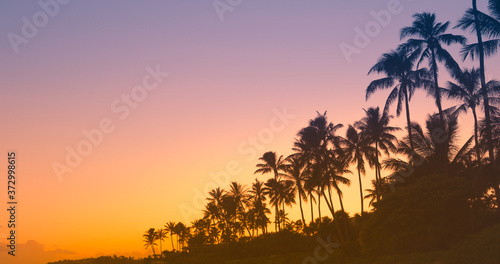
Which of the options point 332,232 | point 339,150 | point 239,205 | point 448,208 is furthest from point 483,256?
point 239,205

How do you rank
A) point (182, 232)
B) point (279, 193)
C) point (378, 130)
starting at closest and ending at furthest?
1. point (378, 130)
2. point (279, 193)
3. point (182, 232)

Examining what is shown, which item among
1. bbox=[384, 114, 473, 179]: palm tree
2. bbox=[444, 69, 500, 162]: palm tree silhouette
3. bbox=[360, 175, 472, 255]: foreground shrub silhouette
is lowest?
bbox=[360, 175, 472, 255]: foreground shrub silhouette

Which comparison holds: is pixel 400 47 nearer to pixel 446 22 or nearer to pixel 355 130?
pixel 446 22

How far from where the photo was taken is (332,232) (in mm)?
69438

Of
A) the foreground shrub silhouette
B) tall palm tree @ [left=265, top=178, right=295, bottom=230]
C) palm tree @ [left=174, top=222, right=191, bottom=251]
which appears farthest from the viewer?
palm tree @ [left=174, top=222, right=191, bottom=251]

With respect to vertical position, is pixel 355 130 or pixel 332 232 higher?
pixel 355 130

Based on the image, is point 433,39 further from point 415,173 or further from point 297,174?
point 297,174

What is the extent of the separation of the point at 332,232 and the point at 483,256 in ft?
129

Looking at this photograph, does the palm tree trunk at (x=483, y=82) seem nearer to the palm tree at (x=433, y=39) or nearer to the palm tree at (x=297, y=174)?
the palm tree at (x=433, y=39)


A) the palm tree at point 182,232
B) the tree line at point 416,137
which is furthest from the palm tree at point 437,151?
the palm tree at point 182,232

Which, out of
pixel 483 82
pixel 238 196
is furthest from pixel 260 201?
pixel 483 82

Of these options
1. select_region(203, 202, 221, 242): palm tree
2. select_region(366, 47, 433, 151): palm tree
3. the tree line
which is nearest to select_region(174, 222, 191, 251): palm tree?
select_region(203, 202, 221, 242): palm tree

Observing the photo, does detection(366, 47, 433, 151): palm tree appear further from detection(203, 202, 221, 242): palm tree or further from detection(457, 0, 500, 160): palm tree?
detection(203, 202, 221, 242): palm tree

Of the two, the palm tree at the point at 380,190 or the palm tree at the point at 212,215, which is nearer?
the palm tree at the point at 380,190
